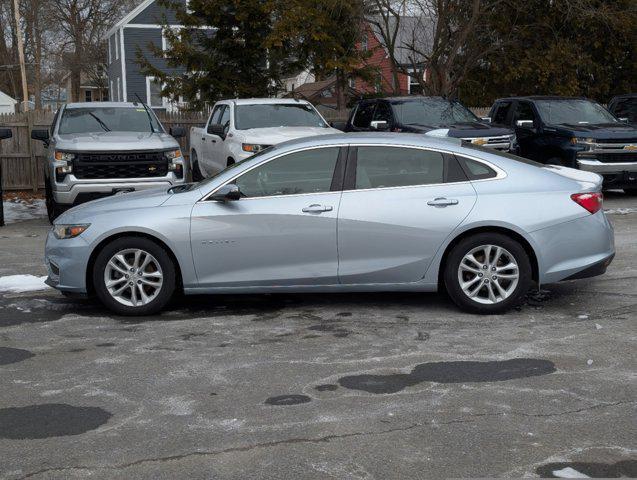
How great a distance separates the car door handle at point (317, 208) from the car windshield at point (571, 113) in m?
11.0

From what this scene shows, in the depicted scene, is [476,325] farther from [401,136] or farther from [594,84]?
[594,84]

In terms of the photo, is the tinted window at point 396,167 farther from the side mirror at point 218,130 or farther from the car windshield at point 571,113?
the car windshield at point 571,113

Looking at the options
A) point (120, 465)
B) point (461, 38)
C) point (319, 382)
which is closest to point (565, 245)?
point (319, 382)

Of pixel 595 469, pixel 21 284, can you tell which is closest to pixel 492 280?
pixel 595 469

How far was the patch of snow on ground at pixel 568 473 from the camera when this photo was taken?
439 centimetres

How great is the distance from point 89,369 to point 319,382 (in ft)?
5.22

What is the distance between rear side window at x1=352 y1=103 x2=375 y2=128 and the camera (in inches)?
732

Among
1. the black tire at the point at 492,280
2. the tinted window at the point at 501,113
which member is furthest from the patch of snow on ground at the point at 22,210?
the black tire at the point at 492,280

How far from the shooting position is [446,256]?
25.7ft

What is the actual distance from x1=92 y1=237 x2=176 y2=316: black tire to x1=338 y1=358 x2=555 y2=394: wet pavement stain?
93.7 inches

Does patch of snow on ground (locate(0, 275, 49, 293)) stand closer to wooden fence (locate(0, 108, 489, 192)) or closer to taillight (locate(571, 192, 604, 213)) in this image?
taillight (locate(571, 192, 604, 213))

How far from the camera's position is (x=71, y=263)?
791 centimetres

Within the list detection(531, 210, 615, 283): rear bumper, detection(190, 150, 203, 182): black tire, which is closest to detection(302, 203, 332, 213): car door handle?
detection(531, 210, 615, 283): rear bumper

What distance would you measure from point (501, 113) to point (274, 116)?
18.5 feet
